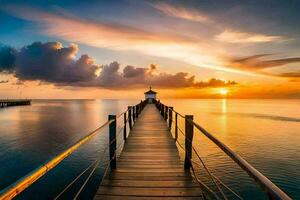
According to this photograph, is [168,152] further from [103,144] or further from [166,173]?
[103,144]

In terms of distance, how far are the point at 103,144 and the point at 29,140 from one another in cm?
1056

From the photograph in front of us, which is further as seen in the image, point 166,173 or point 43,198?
point 43,198

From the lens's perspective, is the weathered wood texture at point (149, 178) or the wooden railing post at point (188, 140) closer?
the weathered wood texture at point (149, 178)

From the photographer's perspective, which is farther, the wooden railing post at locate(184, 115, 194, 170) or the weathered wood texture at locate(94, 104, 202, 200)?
the wooden railing post at locate(184, 115, 194, 170)

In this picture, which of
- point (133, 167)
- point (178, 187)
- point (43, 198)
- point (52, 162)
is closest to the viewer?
point (52, 162)

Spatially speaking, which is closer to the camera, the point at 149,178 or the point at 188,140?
the point at 149,178

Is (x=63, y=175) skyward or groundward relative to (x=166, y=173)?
groundward

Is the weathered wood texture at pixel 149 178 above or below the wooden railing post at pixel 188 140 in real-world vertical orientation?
below

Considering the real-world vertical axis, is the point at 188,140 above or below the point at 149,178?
above

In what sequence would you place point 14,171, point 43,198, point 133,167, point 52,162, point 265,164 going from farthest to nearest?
point 265,164 < point 14,171 < point 43,198 < point 133,167 < point 52,162

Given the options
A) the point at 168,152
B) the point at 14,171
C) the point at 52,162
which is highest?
the point at 52,162

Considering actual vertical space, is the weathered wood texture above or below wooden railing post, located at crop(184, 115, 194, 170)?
below

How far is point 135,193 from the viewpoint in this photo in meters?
4.19

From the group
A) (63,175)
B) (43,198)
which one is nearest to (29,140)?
(63,175)
